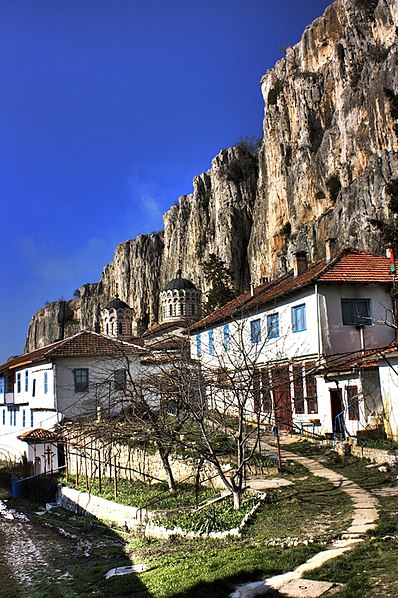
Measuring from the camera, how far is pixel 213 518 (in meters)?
12.5

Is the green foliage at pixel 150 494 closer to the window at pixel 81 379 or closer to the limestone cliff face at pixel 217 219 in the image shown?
the window at pixel 81 379

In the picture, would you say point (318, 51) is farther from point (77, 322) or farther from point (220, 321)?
point (77, 322)

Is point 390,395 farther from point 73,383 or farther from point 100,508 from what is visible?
point 73,383

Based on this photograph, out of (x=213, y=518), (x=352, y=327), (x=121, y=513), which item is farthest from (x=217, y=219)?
(x=213, y=518)

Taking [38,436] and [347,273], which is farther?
[38,436]

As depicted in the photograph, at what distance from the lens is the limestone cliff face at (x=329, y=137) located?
4931cm

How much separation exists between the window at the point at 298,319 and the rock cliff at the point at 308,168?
2046 cm

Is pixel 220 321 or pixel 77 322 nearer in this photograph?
pixel 220 321

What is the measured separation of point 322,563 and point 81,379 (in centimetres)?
2370

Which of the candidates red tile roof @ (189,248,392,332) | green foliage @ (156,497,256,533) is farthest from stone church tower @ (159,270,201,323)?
green foliage @ (156,497,256,533)

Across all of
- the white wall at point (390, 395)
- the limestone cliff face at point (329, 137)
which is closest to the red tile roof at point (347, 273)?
the white wall at point (390, 395)

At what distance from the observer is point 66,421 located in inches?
1137

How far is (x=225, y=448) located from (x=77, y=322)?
107997mm

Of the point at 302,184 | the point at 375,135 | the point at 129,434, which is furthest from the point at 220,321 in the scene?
the point at 302,184
